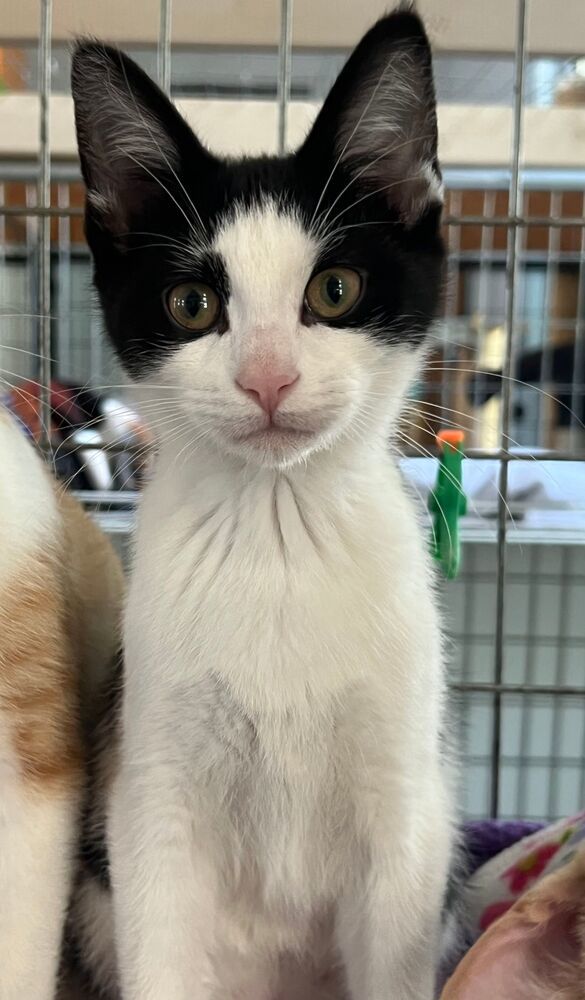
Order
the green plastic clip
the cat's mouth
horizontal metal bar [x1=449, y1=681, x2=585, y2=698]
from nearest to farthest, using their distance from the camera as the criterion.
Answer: the cat's mouth < the green plastic clip < horizontal metal bar [x1=449, y1=681, x2=585, y2=698]

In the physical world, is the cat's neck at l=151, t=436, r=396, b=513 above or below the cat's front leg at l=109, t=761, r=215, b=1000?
above

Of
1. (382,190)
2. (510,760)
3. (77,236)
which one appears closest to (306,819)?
(382,190)

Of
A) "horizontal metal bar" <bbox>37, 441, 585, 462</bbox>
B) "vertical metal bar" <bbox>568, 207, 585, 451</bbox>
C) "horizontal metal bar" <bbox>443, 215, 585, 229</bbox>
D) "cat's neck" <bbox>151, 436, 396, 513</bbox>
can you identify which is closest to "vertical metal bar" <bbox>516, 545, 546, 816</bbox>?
"vertical metal bar" <bbox>568, 207, 585, 451</bbox>

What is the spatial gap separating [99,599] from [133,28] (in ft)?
2.34

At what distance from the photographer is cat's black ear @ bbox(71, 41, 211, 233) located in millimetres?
705

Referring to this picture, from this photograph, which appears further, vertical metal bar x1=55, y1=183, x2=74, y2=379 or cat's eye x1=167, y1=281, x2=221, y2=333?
vertical metal bar x1=55, y1=183, x2=74, y2=379

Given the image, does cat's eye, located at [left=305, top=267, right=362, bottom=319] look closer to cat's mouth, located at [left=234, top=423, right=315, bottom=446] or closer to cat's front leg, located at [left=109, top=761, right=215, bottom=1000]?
cat's mouth, located at [left=234, top=423, right=315, bottom=446]

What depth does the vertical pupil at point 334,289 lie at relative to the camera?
67 cm

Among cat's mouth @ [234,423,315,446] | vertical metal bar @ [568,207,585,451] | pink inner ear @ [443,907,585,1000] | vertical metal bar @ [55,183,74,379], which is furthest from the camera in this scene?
vertical metal bar @ [568,207,585,451]

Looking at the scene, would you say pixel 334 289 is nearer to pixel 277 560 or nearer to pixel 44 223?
pixel 277 560

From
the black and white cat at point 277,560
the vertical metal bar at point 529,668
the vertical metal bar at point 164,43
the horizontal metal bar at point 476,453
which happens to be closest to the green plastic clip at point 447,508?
the horizontal metal bar at point 476,453

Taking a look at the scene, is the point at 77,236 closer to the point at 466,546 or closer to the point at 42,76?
the point at 42,76

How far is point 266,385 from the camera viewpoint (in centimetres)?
60

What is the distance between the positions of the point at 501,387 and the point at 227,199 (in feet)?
2.04
